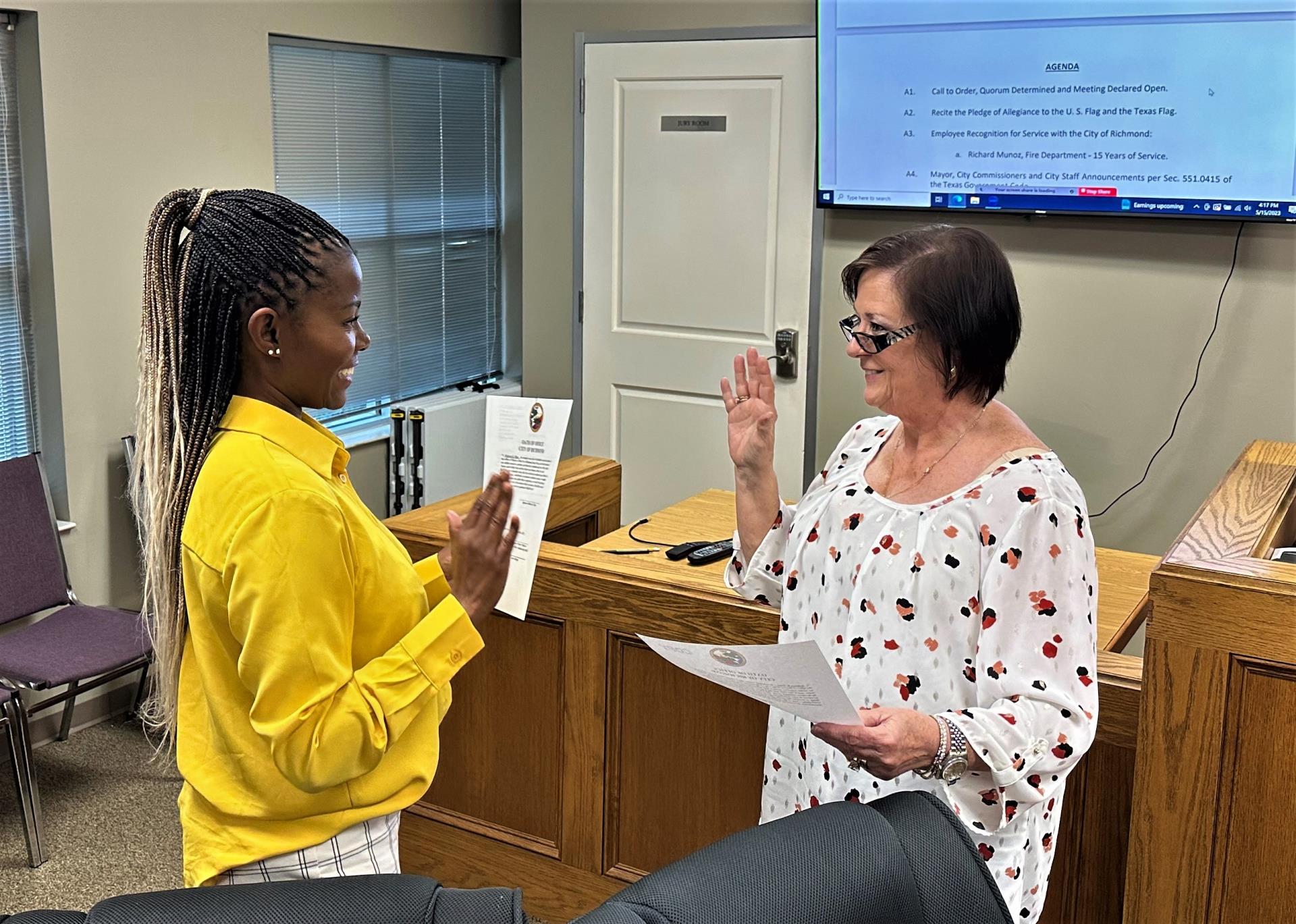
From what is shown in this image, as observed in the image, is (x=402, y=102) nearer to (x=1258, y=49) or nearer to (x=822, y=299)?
(x=822, y=299)

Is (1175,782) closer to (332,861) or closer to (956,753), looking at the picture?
(956,753)

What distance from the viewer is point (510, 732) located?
2.51 meters

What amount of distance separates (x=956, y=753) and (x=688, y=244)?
330cm

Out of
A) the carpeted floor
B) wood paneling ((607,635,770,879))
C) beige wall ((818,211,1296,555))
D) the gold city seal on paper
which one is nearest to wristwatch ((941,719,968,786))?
the gold city seal on paper

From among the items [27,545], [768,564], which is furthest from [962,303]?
[27,545]

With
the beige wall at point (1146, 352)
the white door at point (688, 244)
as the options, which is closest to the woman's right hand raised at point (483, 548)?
the beige wall at point (1146, 352)

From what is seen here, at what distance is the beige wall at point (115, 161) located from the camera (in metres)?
3.55

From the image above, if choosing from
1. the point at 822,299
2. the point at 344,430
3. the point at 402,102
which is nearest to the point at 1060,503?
the point at 822,299

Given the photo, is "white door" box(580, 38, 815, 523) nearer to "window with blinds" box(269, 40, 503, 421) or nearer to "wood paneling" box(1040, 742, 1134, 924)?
"window with blinds" box(269, 40, 503, 421)

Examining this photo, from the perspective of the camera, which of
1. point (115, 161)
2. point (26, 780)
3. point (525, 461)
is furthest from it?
point (115, 161)

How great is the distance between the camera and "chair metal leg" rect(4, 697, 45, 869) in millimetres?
2902

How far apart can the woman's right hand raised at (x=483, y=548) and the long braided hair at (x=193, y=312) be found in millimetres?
268

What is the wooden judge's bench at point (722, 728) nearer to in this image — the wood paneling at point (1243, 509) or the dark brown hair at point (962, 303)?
the wood paneling at point (1243, 509)

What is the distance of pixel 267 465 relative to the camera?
120 cm
